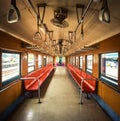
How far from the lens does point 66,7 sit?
2357mm

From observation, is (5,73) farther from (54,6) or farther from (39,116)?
(54,6)

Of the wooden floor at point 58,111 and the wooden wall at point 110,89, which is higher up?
the wooden wall at point 110,89

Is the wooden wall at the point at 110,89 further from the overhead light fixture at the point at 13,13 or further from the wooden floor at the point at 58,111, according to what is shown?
the overhead light fixture at the point at 13,13

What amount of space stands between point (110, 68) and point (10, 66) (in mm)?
3222

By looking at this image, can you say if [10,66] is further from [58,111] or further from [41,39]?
[58,111]

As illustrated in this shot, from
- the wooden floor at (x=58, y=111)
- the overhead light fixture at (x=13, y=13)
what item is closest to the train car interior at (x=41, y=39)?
the wooden floor at (x=58, y=111)

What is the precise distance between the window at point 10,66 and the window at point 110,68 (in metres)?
3.10

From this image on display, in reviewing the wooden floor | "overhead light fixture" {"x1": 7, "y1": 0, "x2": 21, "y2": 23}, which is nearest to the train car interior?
the wooden floor

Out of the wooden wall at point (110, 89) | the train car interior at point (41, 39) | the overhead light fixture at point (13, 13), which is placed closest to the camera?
the overhead light fixture at point (13, 13)

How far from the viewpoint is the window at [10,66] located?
365 centimetres

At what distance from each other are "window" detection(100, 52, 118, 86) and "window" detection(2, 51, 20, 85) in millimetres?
3096

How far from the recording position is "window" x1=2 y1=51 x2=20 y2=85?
3646 millimetres

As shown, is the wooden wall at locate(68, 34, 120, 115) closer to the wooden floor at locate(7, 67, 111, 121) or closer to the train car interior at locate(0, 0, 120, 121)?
the train car interior at locate(0, 0, 120, 121)

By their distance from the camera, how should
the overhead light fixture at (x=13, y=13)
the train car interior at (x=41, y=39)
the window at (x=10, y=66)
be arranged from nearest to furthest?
the overhead light fixture at (x=13, y=13) < the train car interior at (x=41, y=39) < the window at (x=10, y=66)
